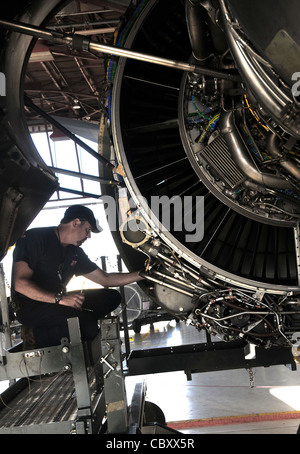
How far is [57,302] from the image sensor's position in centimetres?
318

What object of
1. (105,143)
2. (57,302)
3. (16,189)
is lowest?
(57,302)

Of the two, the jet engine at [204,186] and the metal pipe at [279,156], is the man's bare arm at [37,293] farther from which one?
the metal pipe at [279,156]

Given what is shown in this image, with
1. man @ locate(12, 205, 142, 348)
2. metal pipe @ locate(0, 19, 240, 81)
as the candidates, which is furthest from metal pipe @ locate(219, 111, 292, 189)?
man @ locate(12, 205, 142, 348)

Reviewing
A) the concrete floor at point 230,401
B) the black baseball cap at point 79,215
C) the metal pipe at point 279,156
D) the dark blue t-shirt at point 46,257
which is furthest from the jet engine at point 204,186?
the concrete floor at point 230,401

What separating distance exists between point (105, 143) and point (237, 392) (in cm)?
416

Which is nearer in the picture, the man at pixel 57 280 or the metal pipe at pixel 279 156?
the metal pipe at pixel 279 156

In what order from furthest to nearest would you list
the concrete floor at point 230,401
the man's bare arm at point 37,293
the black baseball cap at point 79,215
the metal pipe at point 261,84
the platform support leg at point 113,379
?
the concrete floor at point 230,401
the black baseball cap at point 79,215
the man's bare arm at point 37,293
the platform support leg at point 113,379
the metal pipe at point 261,84

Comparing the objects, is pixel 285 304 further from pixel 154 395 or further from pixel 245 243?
pixel 154 395

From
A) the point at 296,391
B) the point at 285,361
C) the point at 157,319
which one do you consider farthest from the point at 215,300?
the point at 157,319

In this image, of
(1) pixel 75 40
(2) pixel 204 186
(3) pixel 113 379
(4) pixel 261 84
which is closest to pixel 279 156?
(2) pixel 204 186

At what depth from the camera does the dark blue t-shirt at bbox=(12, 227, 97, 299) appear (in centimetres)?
344

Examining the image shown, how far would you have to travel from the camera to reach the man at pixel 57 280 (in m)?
3.26

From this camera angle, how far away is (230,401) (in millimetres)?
6035

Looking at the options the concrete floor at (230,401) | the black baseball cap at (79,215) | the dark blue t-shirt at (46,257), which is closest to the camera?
the dark blue t-shirt at (46,257)
